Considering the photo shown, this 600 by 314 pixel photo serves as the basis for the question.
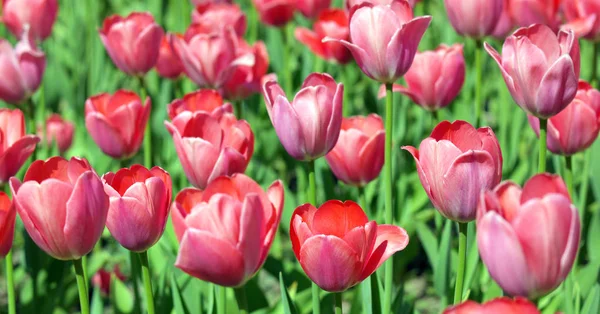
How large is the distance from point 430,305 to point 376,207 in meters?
0.33

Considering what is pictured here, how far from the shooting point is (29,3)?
85.0 inches

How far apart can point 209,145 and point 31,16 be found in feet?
3.80

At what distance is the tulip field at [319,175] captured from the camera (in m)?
0.88

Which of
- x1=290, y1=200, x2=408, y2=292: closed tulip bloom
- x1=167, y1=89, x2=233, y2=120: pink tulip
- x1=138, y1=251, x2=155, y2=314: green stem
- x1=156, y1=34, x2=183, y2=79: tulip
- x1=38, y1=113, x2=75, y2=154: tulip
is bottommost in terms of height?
x1=38, y1=113, x2=75, y2=154: tulip

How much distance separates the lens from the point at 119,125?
1.52 meters

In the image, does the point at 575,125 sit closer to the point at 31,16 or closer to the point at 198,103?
the point at 198,103

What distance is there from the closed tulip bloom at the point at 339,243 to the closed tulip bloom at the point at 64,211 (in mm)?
221

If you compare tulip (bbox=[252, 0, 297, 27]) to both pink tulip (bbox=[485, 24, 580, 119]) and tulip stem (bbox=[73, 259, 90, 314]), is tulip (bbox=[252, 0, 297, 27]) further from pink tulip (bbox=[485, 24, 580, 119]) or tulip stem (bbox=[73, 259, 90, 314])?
tulip stem (bbox=[73, 259, 90, 314])

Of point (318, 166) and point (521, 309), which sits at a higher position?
point (521, 309)

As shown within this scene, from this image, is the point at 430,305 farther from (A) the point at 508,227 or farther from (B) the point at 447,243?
(A) the point at 508,227

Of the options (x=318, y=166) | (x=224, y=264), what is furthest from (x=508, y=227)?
(x=318, y=166)

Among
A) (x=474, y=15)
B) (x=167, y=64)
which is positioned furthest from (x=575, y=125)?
(x=167, y=64)

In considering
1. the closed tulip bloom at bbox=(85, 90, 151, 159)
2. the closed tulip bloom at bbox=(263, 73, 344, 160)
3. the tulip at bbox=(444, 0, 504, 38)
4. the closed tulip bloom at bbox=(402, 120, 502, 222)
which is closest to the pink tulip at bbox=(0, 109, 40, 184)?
the closed tulip bloom at bbox=(85, 90, 151, 159)

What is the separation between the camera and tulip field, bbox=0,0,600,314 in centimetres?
88
